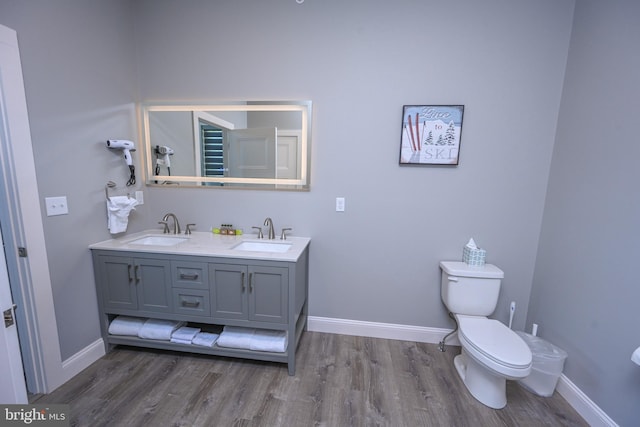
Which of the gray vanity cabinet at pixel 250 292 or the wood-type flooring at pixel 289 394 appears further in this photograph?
the gray vanity cabinet at pixel 250 292

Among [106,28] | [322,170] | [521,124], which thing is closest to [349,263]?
[322,170]

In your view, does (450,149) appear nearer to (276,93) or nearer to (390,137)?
(390,137)

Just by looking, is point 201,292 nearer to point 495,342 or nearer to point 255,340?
point 255,340

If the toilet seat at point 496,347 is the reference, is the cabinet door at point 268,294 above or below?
above

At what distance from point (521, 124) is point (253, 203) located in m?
2.20

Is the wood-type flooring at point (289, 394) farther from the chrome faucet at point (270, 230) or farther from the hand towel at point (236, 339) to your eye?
the chrome faucet at point (270, 230)

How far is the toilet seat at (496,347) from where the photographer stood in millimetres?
1403

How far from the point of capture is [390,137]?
6.66 feet

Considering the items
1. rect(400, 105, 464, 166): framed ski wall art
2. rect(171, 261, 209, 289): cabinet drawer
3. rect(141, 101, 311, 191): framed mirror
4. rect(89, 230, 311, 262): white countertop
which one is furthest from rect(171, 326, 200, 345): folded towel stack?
rect(400, 105, 464, 166): framed ski wall art

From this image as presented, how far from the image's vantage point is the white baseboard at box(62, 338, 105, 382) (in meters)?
1.68

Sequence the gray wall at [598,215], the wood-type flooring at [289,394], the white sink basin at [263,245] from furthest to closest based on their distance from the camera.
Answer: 1. the white sink basin at [263,245]
2. the wood-type flooring at [289,394]
3. the gray wall at [598,215]

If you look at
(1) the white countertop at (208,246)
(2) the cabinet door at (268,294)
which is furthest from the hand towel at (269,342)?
(1) the white countertop at (208,246)

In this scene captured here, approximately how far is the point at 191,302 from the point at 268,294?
0.58m

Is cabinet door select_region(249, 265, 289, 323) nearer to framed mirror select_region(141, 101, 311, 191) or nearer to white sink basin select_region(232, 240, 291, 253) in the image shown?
white sink basin select_region(232, 240, 291, 253)
